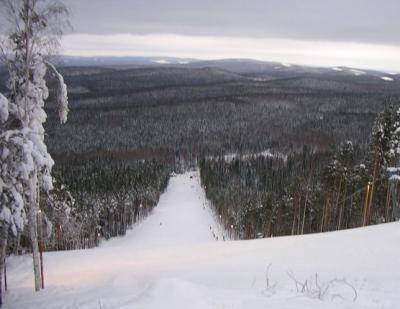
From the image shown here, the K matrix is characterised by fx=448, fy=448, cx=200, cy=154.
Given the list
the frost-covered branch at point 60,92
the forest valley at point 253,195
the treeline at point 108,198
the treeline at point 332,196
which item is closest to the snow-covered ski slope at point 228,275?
the forest valley at point 253,195

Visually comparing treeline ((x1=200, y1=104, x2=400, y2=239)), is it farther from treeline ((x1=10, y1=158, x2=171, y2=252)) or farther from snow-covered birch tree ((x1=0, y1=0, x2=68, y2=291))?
snow-covered birch tree ((x1=0, y1=0, x2=68, y2=291))

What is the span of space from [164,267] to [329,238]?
7.70 metres

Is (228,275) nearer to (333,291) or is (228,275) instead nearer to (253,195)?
(333,291)

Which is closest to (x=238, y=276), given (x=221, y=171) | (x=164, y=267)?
(x=164, y=267)

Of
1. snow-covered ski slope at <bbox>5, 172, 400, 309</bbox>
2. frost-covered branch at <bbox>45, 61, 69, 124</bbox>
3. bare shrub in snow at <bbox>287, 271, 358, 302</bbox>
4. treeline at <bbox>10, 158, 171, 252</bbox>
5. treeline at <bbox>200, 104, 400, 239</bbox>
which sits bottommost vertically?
treeline at <bbox>10, 158, 171, 252</bbox>

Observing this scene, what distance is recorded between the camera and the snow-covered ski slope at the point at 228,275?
1059cm

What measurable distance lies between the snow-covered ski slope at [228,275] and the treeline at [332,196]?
42.8ft

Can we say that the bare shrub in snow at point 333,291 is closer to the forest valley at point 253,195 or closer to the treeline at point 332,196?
the forest valley at point 253,195

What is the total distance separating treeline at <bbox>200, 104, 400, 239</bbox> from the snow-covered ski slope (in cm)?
1303

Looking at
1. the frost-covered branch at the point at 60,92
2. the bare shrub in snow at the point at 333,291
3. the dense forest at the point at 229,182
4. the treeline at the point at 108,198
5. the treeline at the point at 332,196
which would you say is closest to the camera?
the bare shrub in snow at the point at 333,291

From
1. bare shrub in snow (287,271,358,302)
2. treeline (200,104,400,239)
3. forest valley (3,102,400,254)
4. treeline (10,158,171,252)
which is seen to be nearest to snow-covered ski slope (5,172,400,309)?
bare shrub in snow (287,271,358,302)

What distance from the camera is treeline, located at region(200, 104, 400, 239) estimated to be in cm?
3525

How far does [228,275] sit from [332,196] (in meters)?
37.1

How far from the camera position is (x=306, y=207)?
56906 mm
